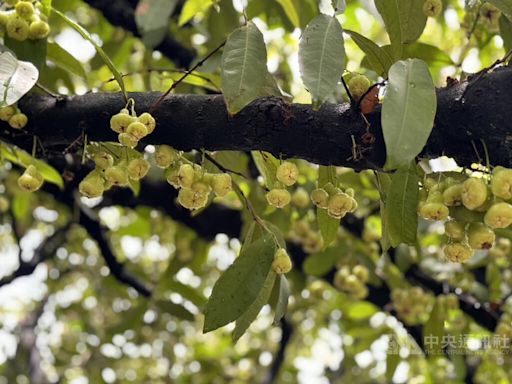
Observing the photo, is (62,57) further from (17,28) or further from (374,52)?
(374,52)

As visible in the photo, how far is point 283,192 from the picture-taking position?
1053mm

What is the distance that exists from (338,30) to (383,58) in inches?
6.7

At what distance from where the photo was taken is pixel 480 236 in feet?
2.86

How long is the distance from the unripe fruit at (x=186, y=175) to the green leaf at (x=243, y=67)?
16 centimetres

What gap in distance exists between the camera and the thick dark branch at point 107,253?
224 cm

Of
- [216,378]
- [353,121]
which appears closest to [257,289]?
[353,121]

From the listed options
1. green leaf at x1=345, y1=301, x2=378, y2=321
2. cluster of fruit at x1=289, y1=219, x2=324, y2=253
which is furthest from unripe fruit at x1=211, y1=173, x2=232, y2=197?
green leaf at x1=345, y1=301, x2=378, y2=321

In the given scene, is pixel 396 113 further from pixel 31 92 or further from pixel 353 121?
pixel 31 92

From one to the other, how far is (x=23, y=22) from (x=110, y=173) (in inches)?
12.0

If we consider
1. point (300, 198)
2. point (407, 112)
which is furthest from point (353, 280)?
point (407, 112)

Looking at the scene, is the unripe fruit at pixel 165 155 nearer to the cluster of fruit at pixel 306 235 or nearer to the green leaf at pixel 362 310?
the cluster of fruit at pixel 306 235

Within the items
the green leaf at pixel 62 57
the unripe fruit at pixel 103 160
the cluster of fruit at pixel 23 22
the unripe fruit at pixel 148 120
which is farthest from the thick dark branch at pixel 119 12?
the unripe fruit at pixel 148 120

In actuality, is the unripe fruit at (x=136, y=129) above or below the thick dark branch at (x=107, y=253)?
above

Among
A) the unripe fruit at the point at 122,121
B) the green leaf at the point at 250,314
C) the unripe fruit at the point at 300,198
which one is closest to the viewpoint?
the unripe fruit at the point at 122,121
